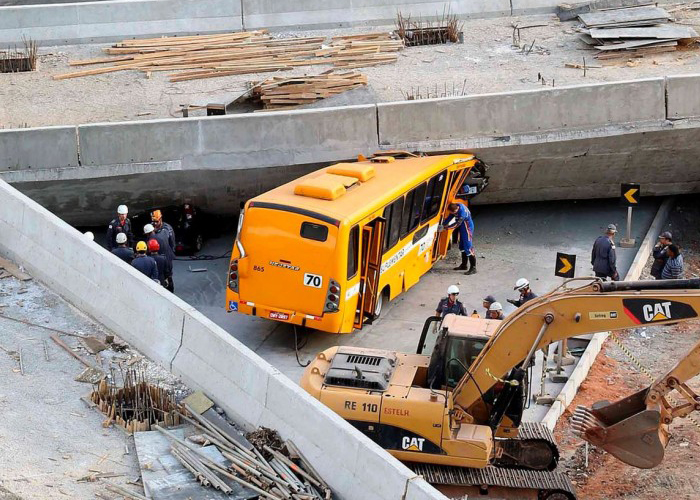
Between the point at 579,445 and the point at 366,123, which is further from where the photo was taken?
the point at 366,123

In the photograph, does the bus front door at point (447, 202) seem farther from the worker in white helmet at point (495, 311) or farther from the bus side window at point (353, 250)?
the worker in white helmet at point (495, 311)

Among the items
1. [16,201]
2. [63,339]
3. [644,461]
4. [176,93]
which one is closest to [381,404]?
[644,461]

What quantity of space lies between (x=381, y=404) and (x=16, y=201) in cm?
677

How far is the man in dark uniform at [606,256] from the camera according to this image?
18.7m

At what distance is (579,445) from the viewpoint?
1523 cm

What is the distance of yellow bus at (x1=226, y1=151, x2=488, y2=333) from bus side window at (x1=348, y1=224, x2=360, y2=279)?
→ 1cm

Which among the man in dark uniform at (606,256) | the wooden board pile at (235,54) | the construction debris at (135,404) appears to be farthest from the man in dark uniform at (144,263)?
the wooden board pile at (235,54)

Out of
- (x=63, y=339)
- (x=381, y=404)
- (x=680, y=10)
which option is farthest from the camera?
(x=680, y=10)

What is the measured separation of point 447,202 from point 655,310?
8.33 meters

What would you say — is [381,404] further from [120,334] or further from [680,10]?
[680,10]

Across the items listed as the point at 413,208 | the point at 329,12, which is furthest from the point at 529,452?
the point at 329,12

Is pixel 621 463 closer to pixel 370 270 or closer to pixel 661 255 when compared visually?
pixel 370 270

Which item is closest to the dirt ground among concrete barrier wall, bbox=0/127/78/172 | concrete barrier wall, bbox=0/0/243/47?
concrete barrier wall, bbox=0/127/78/172

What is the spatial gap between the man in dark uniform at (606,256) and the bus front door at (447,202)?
2.81 meters
